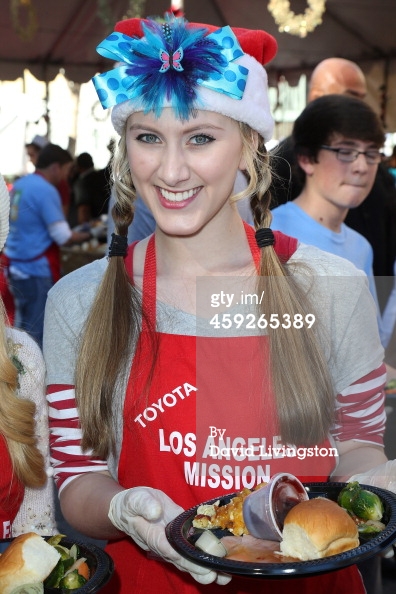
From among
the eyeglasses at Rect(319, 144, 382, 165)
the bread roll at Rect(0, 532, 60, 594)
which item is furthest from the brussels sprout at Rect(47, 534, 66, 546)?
the eyeglasses at Rect(319, 144, 382, 165)

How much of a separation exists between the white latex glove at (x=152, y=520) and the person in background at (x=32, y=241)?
393 cm

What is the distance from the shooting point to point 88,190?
284 inches

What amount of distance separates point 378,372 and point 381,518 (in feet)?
1.17

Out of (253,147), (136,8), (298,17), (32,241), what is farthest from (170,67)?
(32,241)

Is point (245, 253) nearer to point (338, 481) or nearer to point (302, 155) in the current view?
point (338, 481)

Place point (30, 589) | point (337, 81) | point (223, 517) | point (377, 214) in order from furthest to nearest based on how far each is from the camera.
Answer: point (337, 81), point (377, 214), point (223, 517), point (30, 589)

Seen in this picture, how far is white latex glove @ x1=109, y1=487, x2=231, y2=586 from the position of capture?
1.40 metres

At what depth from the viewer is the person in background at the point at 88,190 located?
6.75 m

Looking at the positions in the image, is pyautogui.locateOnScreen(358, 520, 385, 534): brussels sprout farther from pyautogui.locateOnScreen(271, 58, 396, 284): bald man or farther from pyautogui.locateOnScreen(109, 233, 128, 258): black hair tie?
pyautogui.locateOnScreen(271, 58, 396, 284): bald man

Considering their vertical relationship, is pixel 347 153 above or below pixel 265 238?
above

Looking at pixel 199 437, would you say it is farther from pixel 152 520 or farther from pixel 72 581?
pixel 72 581

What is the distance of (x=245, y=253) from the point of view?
71.0 inches

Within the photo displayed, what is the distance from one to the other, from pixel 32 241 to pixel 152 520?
13.6ft

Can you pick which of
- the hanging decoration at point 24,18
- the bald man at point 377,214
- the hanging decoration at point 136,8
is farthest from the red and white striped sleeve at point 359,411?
the hanging decoration at point 24,18
